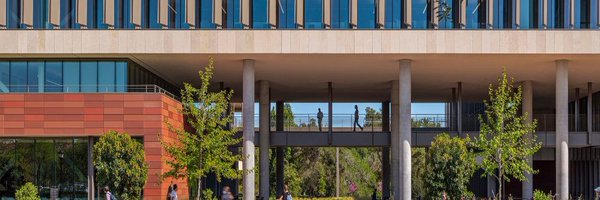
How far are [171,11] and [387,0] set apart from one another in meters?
10.2

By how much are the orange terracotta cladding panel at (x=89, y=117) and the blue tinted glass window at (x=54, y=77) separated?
1.15m

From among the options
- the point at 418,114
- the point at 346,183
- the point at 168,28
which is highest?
the point at 168,28

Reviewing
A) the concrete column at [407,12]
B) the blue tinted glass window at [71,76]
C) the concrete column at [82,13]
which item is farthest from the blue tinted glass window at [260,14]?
the blue tinted glass window at [71,76]

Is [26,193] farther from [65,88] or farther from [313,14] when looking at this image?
[313,14]

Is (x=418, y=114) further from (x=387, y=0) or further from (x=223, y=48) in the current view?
(x=223, y=48)

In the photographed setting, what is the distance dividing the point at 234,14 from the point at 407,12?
8143 millimetres

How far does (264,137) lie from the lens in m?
52.3

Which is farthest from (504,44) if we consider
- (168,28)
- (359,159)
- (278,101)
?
(359,159)

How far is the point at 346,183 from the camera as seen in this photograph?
280 ft

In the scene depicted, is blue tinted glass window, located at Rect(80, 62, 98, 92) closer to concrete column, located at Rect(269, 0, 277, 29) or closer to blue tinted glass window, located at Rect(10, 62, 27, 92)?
blue tinted glass window, located at Rect(10, 62, 27, 92)

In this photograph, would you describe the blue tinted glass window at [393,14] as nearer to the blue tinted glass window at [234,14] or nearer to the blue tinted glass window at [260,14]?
the blue tinted glass window at [260,14]

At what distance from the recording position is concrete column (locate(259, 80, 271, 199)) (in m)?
51.0

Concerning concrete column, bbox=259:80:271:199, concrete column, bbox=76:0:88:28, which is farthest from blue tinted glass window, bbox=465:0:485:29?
concrete column, bbox=76:0:88:28

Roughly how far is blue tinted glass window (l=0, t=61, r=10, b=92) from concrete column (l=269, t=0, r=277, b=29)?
12.0 m
